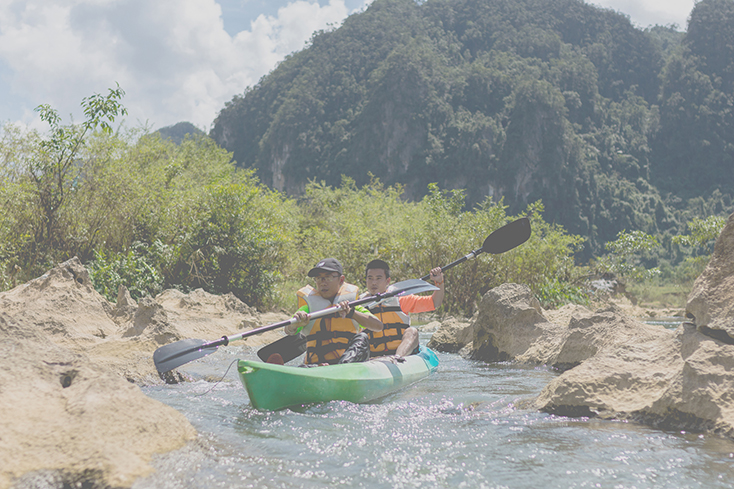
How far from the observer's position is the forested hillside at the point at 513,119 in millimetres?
61188

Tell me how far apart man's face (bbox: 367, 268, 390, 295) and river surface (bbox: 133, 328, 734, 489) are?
1493mm

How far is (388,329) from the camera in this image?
17.1 ft

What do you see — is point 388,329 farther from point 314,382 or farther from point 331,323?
point 314,382

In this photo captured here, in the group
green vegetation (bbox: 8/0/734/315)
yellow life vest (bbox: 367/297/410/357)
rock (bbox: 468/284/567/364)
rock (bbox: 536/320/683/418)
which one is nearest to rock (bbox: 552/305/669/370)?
rock (bbox: 468/284/567/364)

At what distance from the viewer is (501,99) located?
6800 cm

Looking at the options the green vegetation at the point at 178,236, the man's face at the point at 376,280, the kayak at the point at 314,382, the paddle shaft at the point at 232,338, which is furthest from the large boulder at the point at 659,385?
the green vegetation at the point at 178,236

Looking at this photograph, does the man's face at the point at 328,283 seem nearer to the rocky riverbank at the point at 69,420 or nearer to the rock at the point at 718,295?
the rocky riverbank at the point at 69,420

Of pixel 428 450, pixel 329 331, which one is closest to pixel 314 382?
pixel 329 331

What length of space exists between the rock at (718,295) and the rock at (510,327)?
284cm

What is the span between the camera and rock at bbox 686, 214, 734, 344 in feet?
9.59

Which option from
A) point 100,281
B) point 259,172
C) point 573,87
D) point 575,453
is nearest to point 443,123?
point 573,87

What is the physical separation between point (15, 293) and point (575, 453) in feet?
18.9

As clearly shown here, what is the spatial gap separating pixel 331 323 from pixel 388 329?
95 centimetres

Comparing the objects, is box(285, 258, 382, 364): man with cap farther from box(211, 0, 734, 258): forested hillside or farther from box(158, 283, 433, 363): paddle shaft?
box(211, 0, 734, 258): forested hillside
